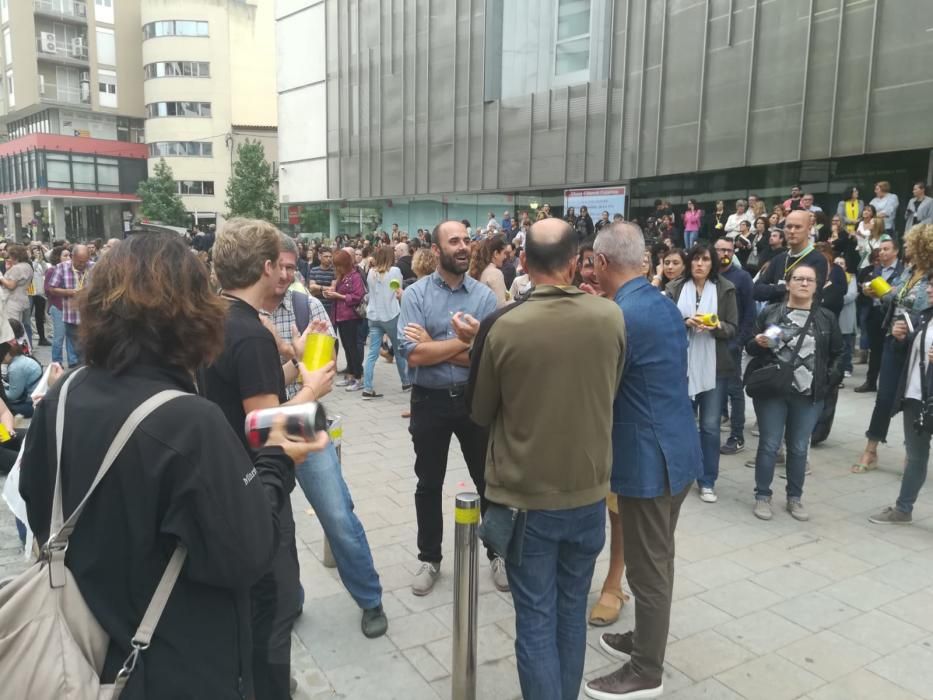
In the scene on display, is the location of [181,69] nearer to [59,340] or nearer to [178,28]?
[178,28]

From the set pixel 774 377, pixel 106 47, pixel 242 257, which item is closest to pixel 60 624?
pixel 242 257

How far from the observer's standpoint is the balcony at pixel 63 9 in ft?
186

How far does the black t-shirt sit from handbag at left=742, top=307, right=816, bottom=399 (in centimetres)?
382

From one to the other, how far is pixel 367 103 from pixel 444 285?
99.7 feet

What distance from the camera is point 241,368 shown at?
2592 millimetres

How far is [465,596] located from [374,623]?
88cm

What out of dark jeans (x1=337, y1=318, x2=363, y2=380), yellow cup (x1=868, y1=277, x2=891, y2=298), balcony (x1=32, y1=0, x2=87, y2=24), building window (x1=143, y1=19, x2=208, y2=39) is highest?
balcony (x1=32, y1=0, x2=87, y2=24)

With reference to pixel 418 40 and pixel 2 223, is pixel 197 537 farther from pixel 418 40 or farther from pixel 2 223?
pixel 2 223

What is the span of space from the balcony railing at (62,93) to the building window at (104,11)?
6.08 meters

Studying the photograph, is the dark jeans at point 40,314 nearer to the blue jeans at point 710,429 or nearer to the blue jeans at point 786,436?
the blue jeans at point 710,429

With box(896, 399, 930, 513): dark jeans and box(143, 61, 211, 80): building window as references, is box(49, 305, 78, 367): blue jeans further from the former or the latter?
box(143, 61, 211, 80): building window

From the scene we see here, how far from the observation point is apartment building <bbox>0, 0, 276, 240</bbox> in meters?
57.5

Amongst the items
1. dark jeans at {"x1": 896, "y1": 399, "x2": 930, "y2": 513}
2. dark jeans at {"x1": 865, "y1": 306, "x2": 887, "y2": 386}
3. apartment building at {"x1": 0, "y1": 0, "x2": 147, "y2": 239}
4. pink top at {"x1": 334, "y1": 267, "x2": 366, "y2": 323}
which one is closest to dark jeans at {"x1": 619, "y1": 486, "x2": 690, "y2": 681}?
dark jeans at {"x1": 896, "y1": 399, "x2": 930, "y2": 513}

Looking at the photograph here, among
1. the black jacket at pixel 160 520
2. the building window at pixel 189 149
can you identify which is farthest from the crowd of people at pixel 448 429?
the building window at pixel 189 149
